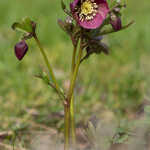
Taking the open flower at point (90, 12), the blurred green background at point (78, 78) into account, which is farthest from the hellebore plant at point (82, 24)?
the blurred green background at point (78, 78)

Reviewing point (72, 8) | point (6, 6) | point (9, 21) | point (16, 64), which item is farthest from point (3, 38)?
point (72, 8)

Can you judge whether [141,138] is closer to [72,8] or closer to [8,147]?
[72,8]

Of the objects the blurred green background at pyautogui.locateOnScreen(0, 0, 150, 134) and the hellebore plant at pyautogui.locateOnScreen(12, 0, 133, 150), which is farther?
the blurred green background at pyautogui.locateOnScreen(0, 0, 150, 134)

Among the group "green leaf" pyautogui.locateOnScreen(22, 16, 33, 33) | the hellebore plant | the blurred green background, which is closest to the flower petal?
the hellebore plant

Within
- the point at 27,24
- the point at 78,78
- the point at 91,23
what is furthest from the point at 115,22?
the point at 78,78

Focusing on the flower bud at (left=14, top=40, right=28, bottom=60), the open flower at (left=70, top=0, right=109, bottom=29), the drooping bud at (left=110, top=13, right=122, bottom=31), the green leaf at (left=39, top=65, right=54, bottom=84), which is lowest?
the green leaf at (left=39, top=65, right=54, bottom=84)

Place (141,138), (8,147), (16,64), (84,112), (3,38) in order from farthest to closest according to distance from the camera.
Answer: (3,38)
(16,64)
(84,112)
(8,147)
(141,138)

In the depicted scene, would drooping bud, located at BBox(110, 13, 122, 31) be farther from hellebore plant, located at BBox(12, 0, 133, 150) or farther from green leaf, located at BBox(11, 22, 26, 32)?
Answer: green leaf, located at BBox(11, 22, 26, 32)
